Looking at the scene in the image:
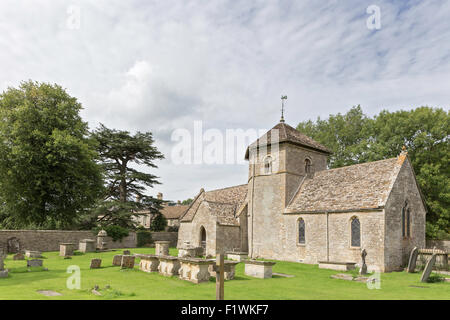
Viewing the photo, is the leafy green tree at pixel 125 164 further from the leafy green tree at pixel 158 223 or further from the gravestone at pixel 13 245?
the gravestone at pixel 13 245

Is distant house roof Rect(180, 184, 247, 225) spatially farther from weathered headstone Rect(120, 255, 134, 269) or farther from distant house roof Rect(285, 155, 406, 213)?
weathered headstone Rect(120, 255, 134, 269)

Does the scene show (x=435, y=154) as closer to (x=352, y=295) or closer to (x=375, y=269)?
(x=375, y=269)

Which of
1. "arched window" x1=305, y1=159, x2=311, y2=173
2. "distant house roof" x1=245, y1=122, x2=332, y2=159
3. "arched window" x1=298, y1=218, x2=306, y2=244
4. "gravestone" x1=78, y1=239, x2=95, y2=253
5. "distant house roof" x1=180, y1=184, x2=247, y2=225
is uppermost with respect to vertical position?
"distant house roof" x1=245, y1=122, x2=332, y2=159

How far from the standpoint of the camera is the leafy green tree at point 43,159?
29016mm

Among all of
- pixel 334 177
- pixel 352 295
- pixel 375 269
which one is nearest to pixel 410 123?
pixel 334 177

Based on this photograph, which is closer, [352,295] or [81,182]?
[352,295]

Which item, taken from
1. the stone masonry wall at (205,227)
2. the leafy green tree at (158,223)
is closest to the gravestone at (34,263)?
the stone masonry wall at (205,227)

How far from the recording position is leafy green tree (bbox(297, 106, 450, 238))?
32.6 metres

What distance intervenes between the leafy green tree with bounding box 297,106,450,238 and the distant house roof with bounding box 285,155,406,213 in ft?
38.9

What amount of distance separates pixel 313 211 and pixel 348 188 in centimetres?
319

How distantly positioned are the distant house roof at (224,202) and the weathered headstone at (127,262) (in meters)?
11.9

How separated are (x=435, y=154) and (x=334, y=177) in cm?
1498

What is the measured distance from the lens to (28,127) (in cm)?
2970

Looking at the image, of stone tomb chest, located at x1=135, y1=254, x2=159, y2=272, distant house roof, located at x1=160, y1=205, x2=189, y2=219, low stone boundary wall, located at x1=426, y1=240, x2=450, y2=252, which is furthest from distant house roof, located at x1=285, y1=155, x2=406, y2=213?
distant house roof, located at x1=160, y1=205, x2=189, y2=219
